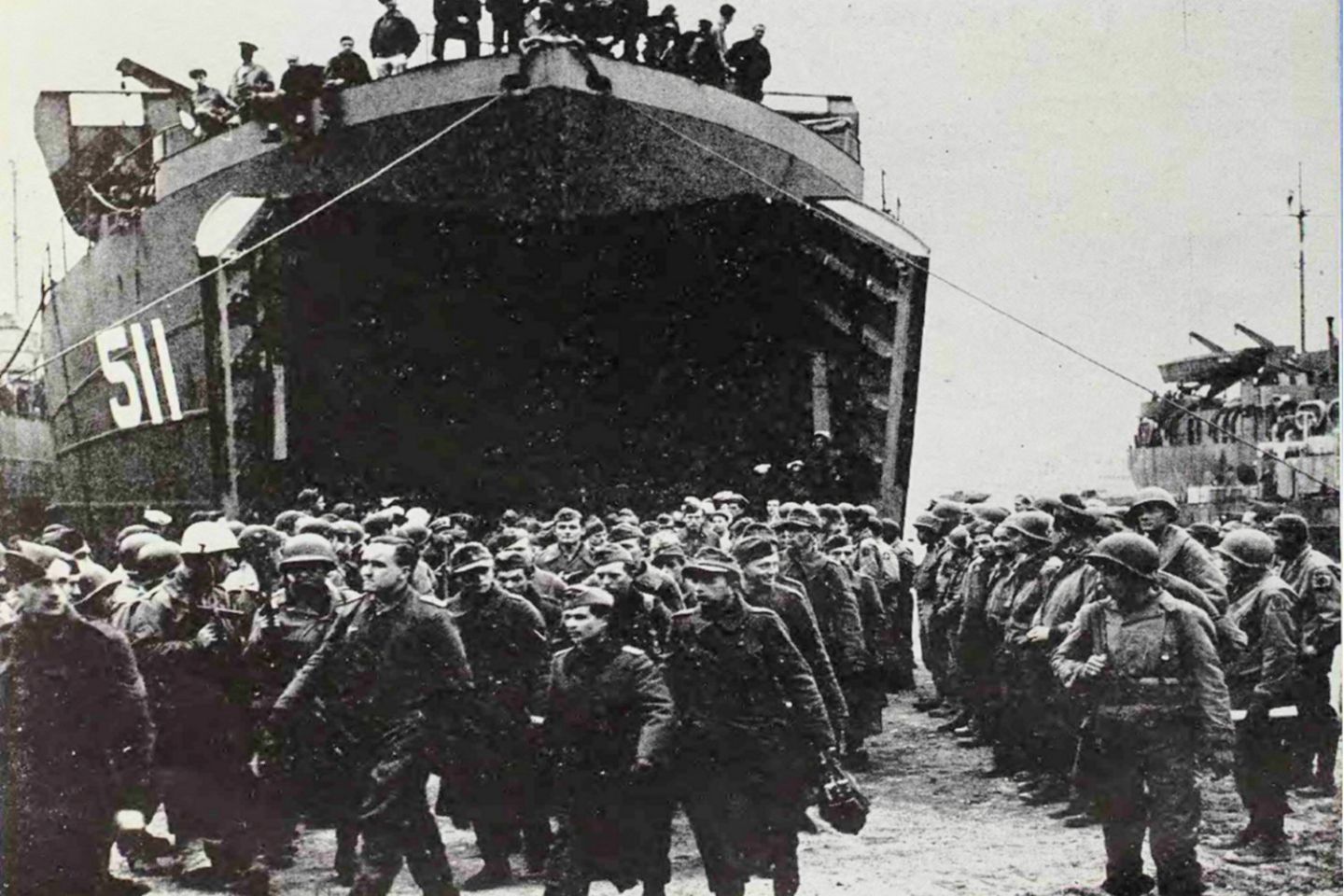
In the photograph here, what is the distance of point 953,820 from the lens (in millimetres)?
6438

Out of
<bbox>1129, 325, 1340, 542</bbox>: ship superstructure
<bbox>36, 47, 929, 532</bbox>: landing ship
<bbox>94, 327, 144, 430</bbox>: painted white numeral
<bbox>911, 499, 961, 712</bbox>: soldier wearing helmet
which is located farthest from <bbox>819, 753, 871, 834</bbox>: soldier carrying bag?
<bbox>94, 327, 144, 430</bbox>: painted white numeral

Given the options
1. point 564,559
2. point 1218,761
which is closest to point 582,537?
point 564,559

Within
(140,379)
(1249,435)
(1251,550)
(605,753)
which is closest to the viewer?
(605,753)

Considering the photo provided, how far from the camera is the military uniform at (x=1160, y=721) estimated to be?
4.56 metres

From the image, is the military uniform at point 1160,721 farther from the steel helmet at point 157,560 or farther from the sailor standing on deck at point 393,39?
the sailor standing on deck at point 393,39

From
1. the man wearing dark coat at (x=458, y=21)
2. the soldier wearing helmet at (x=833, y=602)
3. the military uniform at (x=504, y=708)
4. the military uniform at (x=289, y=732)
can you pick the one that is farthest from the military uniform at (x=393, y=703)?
the man wearing dark coat at (x=458, y=21)

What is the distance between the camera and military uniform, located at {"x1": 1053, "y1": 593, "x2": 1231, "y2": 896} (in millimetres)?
4559

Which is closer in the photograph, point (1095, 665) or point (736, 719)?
point (736, 719)

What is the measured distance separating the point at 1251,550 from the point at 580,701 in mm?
2855

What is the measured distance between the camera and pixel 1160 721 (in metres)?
4.58

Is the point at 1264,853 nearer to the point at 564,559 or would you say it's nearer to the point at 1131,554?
the point at 1131,554

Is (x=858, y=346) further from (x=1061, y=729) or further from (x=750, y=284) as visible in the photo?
(x=1061, y=729)

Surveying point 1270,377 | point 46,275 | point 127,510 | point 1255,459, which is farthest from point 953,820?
point 46,275

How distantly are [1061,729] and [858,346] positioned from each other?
5.99 meters
